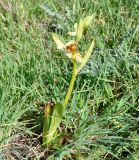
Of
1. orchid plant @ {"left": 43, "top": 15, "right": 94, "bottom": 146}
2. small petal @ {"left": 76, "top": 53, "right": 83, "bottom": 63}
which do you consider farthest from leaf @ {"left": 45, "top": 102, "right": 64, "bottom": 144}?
small petal @ {"left": 76, "top": 53, "right": 83, "bottom": 63}

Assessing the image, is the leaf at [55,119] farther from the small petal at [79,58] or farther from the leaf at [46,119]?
the small petal at [79,58]

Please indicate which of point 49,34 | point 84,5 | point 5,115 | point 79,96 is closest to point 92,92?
point 79,96

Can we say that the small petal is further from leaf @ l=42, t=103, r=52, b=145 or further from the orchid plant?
leaf @ l=42, t=103, r=52, b=145

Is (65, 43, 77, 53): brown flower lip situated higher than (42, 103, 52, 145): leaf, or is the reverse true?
(65, 43, 77, 53): brown flower lip

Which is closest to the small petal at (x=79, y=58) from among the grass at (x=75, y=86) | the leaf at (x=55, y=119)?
the leaf at (x=55, y=119)

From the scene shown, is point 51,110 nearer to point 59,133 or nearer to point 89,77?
point 59,133

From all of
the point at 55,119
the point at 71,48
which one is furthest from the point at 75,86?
the point at 71,48

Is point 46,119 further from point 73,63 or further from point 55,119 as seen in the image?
point 73,63

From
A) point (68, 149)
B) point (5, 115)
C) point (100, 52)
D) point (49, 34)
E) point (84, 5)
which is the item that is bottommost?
point (68, 149)
